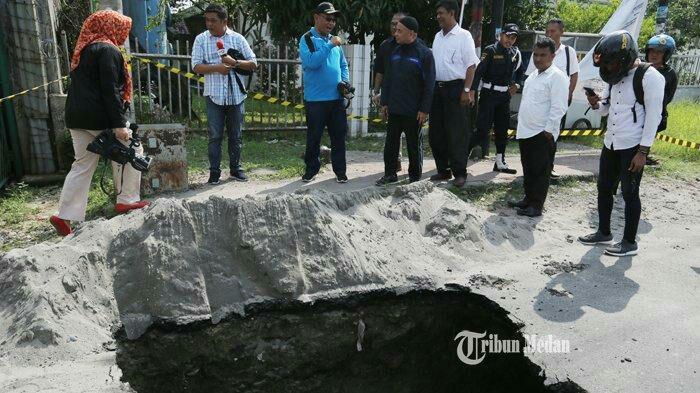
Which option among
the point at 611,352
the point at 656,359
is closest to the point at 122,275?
the point at 611,352

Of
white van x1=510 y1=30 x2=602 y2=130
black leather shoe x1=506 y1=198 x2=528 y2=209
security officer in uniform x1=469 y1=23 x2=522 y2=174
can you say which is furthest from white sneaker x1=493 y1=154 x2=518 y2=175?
white van x1=510 y1=30 x2=602 y2=130

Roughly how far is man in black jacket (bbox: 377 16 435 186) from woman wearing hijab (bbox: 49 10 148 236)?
8.51ft

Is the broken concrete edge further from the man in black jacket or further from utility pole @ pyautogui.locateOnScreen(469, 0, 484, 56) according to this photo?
utility pole @ pyautogui.locateOnScreen(469, 0, 484, 56)

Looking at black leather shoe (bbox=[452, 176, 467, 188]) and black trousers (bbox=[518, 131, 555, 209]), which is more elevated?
black trousers (bbox=[518, 131, 555, 209])

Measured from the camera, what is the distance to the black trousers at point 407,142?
5868 millimetres

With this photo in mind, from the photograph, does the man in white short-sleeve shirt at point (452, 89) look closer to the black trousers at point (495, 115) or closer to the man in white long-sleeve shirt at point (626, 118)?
the black trousers at point (495, 115)

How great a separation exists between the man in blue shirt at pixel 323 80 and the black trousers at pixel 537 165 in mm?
1984

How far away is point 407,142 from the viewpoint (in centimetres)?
598

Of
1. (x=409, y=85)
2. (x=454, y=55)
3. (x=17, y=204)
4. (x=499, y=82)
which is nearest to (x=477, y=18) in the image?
(x=499, y=82)

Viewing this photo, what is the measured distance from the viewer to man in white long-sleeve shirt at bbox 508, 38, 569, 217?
5145mm

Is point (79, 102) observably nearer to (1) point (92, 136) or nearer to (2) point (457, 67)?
(1) point (92, 136)

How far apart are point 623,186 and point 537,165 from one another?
100cm

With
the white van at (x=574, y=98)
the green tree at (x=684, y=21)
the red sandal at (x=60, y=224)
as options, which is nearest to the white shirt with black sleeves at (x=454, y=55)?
the red sandal at (x=60, y=224)

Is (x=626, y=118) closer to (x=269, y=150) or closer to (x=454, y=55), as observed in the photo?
(x=454, y=55)
